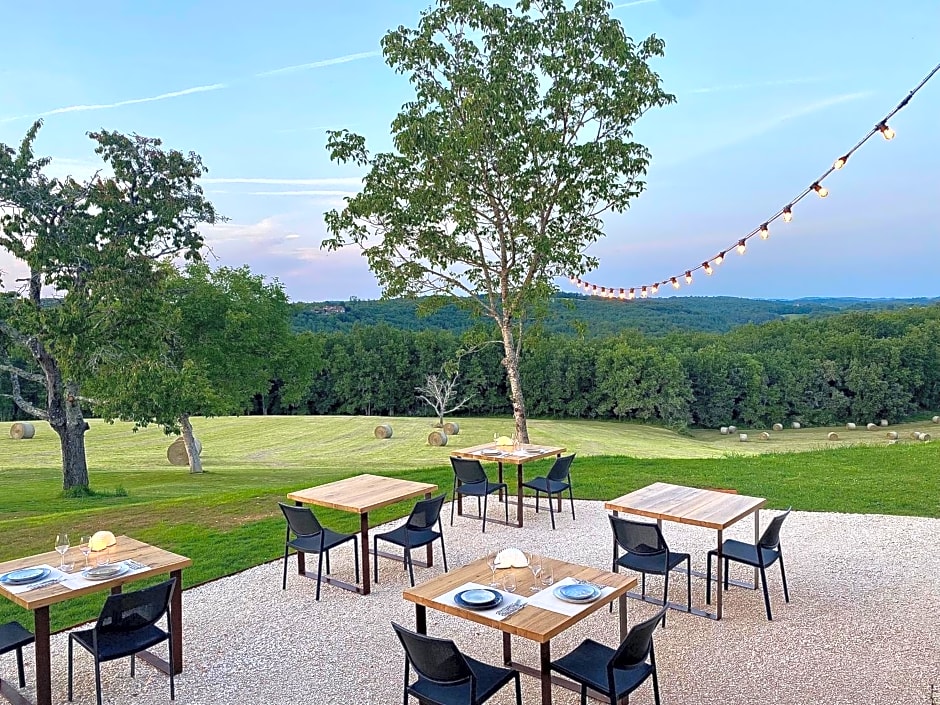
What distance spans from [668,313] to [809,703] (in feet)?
153

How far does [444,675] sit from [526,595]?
696 millimetres

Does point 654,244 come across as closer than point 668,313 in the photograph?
Yes

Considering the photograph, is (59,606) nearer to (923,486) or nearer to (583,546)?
(583,546)

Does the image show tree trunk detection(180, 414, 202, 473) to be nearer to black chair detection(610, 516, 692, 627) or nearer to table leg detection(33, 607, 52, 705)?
table leg detection(33, 607, 52, 705)

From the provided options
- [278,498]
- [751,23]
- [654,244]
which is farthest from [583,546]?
[654,244]

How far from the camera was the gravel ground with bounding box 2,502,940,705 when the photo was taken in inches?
152

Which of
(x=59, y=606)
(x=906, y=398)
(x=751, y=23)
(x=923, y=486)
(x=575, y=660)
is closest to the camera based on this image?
(x=575, y=660)

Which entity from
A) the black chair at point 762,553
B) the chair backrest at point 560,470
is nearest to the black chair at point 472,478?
the chair backrest at point 560,470

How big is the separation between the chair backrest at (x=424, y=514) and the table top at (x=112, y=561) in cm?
206

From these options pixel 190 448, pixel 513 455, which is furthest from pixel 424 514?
pixel 190 448

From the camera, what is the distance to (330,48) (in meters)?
11.9

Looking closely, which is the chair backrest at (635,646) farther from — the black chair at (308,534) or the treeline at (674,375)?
the treeline at (674,375)

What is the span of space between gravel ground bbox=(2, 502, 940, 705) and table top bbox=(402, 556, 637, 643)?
718 millimetres

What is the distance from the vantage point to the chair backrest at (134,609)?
3.57 metres
